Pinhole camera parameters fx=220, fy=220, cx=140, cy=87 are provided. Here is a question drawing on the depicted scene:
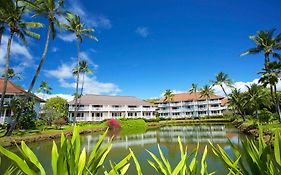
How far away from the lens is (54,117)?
116 ft

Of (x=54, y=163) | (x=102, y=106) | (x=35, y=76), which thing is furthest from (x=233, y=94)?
(x=54, y=163)

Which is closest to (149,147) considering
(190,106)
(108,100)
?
(108,100)

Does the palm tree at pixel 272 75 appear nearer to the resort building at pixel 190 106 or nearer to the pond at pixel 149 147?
the pond at pixel 149 147

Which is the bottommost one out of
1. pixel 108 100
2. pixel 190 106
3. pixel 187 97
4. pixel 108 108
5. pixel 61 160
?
pixel 61 160

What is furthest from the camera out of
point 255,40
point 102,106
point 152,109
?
point 152,109

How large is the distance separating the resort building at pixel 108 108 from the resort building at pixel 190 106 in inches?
495

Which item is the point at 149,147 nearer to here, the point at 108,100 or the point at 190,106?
the point at 108,100

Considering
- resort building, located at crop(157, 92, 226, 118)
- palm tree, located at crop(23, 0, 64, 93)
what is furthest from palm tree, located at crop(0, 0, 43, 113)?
resort building, located at crop(157, 92, 226, 118)

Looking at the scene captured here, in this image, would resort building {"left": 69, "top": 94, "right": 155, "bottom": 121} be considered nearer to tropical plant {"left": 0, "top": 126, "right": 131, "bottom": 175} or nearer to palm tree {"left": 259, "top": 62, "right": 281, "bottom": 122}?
palm tree {"left": 259, "top": 62, "right": 281, "bottom": 122}

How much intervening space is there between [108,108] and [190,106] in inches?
1183

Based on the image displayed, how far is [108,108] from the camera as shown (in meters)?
58.7

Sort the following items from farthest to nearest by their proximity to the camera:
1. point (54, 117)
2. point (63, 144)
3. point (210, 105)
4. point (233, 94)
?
point (210, 105) < point (233, 94) < point (54, 117) < point (63, 144)

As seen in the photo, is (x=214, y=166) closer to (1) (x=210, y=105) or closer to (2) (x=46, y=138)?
(2) (x=46, y=138)

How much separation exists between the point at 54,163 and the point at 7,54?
79.9 feet
